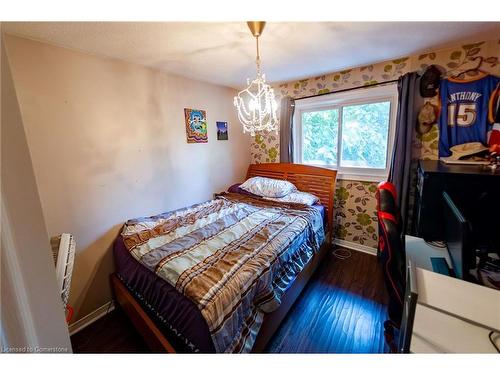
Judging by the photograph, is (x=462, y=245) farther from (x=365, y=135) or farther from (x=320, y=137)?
(x=320, y=137)

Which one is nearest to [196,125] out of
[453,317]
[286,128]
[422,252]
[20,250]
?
[286,128]

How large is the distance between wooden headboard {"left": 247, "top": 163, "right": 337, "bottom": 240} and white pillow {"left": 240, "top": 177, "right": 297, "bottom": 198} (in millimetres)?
180

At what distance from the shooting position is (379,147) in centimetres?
264

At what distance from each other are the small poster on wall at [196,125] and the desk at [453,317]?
2564 millimetres

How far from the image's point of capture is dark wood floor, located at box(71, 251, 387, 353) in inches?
61.1

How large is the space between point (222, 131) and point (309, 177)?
4.75 ft

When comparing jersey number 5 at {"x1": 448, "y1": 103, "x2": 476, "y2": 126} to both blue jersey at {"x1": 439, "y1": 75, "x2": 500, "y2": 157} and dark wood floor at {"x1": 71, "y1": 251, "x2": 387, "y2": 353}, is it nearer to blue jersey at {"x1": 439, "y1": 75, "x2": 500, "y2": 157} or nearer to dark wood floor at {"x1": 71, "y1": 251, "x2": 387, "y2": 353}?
blue jersey at {"x1": 439, "y1": 75, "x2": 500, "y2": 157}

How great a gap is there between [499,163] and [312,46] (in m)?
1.79

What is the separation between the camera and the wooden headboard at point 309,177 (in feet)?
8.97

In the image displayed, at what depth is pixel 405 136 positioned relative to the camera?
2.24m

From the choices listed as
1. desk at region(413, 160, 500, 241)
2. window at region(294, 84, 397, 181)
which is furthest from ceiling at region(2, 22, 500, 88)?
desk at region(413, 160, 500, 241)

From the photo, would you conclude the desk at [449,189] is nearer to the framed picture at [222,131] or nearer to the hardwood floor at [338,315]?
the hardwood floor at [338,315]

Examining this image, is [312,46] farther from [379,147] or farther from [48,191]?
[48,191]
